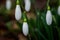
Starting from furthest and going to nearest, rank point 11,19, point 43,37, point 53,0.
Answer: point 11,19
point 53,0
point 43,37

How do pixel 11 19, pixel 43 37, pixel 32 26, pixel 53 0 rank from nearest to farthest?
pixel 43 37 < pixel 32 26 < pixel 53 0 < pixel 11 19

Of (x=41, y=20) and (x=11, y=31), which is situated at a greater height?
(x=41, y=20)

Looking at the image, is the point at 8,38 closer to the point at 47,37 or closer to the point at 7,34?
the point at 7,34

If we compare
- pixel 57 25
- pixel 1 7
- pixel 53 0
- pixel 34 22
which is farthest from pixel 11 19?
pixel 57 25

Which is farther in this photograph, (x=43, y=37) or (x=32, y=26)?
(x=32, y=26)

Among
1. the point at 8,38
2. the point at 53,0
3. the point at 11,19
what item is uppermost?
the point at 53,0

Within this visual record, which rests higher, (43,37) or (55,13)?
(55,13)

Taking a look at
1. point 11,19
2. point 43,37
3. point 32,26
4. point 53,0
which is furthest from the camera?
point 11,19

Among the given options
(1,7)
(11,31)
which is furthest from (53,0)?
(1,7)

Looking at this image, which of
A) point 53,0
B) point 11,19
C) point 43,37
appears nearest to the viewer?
point 43,37
